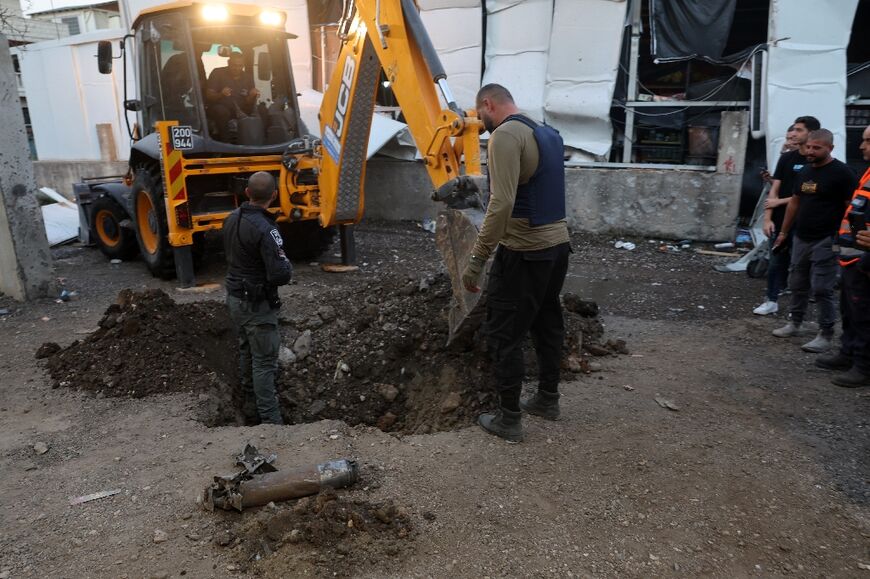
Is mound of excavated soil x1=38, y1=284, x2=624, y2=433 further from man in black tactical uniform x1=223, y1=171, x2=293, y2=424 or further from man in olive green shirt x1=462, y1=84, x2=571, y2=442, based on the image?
man in olive green shirt x1=462, y1=84, x2=571, y2=442

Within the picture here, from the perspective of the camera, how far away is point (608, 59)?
10.2 m

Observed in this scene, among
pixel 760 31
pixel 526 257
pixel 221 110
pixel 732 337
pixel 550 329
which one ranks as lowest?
pixel 732 337

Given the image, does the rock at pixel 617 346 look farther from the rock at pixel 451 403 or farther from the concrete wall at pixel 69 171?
the concrete wall at pixel 69 171

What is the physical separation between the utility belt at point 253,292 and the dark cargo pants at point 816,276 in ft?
14.1

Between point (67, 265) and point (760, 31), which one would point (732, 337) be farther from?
point (67, 265)

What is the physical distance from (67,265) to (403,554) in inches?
315

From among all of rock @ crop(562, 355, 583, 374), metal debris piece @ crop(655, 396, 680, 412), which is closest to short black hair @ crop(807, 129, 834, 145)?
metal debris piece @ crop(655, 396, 680, 412)

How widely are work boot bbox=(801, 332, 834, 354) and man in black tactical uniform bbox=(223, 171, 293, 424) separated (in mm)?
4279

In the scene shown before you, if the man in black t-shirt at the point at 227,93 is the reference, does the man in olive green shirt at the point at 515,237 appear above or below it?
below

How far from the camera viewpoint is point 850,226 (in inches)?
177

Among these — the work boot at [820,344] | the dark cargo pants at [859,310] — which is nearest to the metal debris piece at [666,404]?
the dark cargo pants at [859,310]

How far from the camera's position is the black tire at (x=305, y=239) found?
27.1 ft

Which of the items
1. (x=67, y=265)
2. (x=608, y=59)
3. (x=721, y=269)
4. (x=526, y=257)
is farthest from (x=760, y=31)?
(x=67, y=265)

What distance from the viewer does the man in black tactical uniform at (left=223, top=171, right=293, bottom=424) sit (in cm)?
413
